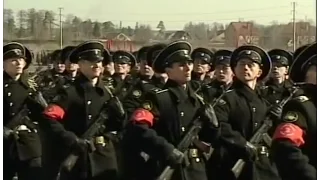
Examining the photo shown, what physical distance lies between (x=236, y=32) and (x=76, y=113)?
0.90m

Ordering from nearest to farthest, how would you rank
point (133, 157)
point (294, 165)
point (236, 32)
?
point (294, 165) < point (236, 32) < point (133, 157)

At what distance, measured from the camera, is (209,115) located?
346 centimetres

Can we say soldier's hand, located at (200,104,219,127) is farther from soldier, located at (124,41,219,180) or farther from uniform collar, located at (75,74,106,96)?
uniform collar, located at (75,74,106,96)

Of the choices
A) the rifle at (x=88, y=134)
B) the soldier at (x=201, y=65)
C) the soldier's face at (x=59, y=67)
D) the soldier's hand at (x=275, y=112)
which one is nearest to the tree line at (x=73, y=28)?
the soldier at (x=201, y=65)

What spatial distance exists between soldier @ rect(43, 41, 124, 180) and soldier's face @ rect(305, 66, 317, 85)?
0.94 metres

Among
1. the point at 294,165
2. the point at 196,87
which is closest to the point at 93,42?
the point at 196,87

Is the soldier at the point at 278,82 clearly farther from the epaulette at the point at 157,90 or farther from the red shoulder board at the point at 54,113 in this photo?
the red shoulder board at the point at 54,113

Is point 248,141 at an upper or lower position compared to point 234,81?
lower

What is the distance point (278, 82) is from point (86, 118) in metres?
0.96

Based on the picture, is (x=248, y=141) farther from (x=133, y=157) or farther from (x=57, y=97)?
(x=57, y=97)

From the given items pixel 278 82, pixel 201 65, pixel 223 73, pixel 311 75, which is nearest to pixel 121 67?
pixel 201 65

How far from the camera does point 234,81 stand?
354 cm

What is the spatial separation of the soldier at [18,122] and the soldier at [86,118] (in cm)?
11

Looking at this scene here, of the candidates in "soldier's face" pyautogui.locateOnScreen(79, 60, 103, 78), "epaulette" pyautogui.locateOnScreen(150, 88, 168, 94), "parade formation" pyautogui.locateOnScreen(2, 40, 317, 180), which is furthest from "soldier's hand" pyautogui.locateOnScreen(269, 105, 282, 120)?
"soldier's face" pyautogui.locateOnScreen(79, 60, 103, 78)
